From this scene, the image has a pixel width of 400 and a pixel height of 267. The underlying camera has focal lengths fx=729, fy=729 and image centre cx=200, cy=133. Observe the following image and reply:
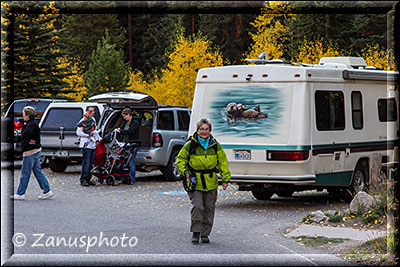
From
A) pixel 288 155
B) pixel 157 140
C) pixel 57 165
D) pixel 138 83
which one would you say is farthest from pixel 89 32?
pixel 288 155

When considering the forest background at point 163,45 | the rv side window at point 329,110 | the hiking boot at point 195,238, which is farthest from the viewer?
the forest background at point 163,45

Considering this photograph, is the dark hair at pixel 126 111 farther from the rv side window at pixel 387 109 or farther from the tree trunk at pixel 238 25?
the tree trunk at pixel 238 25

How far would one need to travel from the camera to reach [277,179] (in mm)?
13477

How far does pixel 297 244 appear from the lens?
10039 millimetres

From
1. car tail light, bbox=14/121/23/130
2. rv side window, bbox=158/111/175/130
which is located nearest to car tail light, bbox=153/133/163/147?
rv side window, bbox=158/111/175/130

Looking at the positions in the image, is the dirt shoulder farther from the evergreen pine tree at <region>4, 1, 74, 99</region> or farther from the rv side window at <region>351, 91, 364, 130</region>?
the evergreen pine tree at <region>4, 1, 74, 99</region>

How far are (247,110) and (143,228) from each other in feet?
12.2

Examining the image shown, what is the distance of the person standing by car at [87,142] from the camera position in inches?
677

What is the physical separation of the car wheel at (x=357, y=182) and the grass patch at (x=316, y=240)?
171 inches

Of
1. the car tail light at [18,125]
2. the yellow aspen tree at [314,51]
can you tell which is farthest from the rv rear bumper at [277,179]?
the yellow aspen tree at [314,51]

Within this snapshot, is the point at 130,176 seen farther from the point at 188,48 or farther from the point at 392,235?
the point at 188,48

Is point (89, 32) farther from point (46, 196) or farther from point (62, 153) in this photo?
point (46, 196)

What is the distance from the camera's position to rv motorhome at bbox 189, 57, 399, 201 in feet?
44.0

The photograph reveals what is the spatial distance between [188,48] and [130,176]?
30.1 metres
